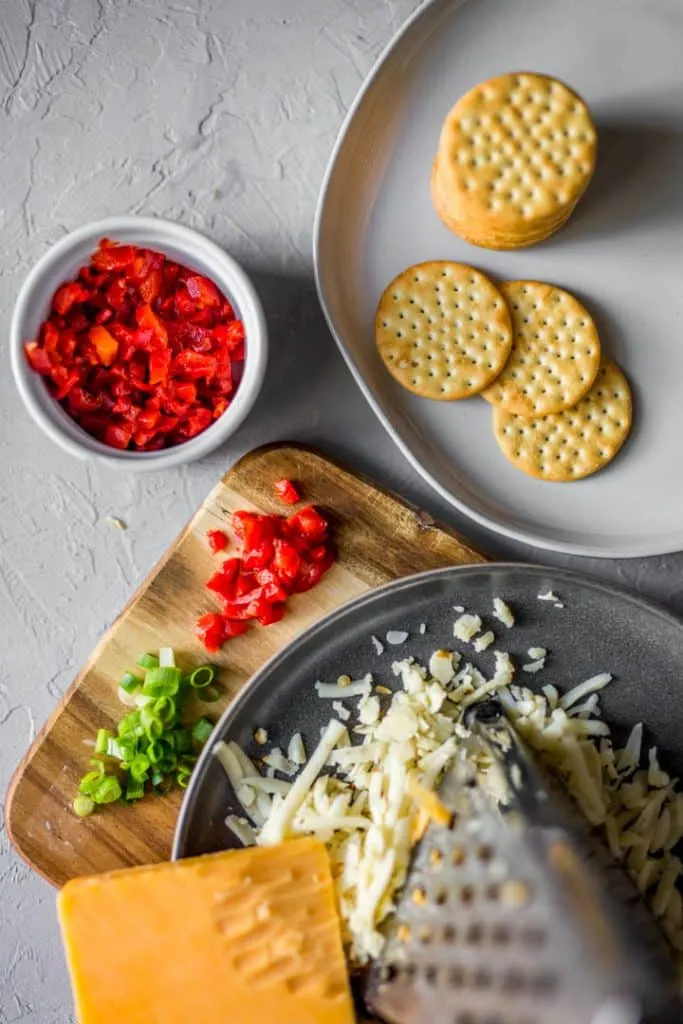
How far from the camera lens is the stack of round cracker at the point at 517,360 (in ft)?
4.72

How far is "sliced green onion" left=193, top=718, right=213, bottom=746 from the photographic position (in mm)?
1511

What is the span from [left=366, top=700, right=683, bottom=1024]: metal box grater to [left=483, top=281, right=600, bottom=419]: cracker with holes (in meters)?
0.43

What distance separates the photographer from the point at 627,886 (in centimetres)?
130

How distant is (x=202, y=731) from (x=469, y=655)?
0.39 m

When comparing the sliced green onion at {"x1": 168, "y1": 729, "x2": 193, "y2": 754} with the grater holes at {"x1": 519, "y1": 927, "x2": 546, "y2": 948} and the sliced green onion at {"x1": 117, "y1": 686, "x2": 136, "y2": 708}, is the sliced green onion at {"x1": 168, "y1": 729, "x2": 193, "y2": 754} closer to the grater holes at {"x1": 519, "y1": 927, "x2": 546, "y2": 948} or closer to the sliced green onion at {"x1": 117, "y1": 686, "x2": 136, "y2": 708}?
the sliced green onion at {"x1": 117, "y1": 686, "x2": 136, "y2": 708}

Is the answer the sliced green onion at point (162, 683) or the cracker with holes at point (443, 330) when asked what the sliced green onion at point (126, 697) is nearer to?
the sliced green onion at point (162, 683)

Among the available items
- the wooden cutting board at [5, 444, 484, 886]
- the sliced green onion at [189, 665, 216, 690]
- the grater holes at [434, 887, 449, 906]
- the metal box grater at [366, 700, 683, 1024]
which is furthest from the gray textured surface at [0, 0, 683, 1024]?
the grater holes at [434, 887, 449, 906]

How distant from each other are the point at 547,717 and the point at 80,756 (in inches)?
25.7

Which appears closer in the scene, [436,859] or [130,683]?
[436,859]

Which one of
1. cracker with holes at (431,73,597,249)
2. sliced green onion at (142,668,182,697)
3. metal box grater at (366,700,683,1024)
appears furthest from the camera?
sliced green onion at (142,668,182,697)

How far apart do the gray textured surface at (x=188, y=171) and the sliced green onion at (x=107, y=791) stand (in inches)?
9.7

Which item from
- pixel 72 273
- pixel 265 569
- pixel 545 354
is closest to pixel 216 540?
pixel 265 569

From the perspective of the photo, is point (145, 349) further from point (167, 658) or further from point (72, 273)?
point (167, 658)

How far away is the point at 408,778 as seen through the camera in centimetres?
138
